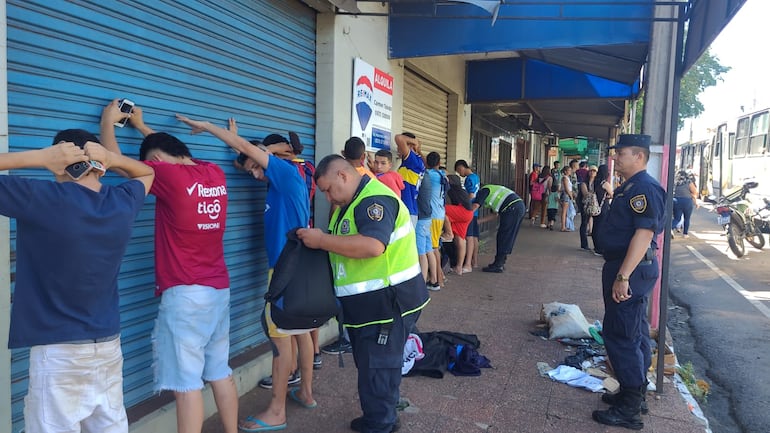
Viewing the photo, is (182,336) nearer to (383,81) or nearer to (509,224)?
(383,81)

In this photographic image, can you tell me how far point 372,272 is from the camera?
121 inches

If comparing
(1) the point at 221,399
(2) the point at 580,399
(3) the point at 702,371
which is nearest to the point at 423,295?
(1) the point at 221,399

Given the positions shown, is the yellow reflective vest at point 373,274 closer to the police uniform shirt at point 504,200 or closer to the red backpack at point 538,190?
the police uniform shirt at point 504,200

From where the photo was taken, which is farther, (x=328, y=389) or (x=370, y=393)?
(x=328, y=389)

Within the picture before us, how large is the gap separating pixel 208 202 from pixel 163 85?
932 mm

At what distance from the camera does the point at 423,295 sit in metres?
3.30

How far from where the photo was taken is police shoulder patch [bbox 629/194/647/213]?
367cm

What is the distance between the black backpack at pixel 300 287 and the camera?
9.89ft

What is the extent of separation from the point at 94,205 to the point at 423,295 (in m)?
1.85

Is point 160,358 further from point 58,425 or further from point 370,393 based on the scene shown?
point 370,393

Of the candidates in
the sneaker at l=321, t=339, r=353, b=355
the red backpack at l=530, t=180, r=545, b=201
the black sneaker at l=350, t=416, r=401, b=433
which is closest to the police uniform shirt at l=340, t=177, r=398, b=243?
the black sneaker at l=350, t=416, r=401, b=433

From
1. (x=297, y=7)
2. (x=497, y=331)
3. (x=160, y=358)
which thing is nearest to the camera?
(x=160, y=358)

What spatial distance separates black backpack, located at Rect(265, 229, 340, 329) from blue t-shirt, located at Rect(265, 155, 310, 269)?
2.25 feet

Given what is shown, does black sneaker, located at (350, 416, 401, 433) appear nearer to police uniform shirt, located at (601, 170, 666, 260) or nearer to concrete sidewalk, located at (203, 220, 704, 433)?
concrete sidewalk, located at (203, 220, 704, 433)
